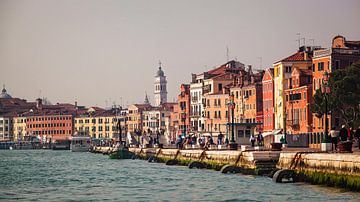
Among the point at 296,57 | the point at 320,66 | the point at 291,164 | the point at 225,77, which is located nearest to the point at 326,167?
the point at 291,164

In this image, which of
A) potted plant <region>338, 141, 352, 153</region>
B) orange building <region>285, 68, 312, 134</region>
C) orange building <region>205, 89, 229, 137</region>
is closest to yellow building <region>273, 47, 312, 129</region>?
orange building <region>285, 68, 312, 134</region>

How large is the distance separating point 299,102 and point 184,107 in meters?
63.0

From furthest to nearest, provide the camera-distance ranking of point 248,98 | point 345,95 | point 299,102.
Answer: point 248,98 → point 299,102 → point 345,95

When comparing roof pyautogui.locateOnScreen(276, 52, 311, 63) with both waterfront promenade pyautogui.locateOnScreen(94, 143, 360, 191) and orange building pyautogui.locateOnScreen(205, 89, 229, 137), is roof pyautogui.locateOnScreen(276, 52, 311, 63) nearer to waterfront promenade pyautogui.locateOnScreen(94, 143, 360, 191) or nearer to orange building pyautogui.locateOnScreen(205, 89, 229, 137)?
waterfront promenade pyautogui.locateOnScreen(94, 143, 360, 191)

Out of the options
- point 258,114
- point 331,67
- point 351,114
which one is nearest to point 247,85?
point 258,114

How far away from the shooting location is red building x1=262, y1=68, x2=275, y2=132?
388 feet

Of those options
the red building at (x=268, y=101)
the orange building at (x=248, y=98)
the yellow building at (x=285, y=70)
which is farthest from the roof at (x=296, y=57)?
the orange building at (x=248, y=98)

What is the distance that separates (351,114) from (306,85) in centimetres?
1965

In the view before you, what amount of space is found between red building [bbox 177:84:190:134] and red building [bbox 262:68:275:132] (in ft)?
133

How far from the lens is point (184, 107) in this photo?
6506 inches

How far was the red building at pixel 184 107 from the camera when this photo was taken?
163 m

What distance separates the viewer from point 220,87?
149m

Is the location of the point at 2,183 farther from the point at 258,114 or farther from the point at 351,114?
the point at 258,114

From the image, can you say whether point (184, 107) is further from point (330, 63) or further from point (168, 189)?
point (168, 189)
